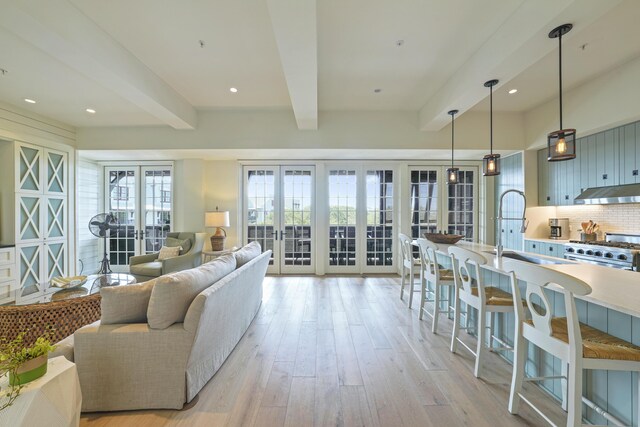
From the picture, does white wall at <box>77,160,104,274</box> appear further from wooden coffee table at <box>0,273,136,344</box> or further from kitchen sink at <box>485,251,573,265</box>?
kitchen sink at <box>485,251,573,265</box>

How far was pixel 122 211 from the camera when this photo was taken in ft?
18.4

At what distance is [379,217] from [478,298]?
3442 mm

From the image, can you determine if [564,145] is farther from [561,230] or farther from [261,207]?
[261,207]

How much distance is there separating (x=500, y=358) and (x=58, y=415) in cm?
306

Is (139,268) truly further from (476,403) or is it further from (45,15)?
(476,403)

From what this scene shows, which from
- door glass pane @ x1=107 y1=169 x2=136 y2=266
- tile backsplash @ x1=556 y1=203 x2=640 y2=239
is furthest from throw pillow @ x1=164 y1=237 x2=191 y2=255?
tile backsplash @ x1=556 y1=203 x2=640 y2=239

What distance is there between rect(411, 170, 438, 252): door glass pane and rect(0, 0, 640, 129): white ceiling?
5.72 feet

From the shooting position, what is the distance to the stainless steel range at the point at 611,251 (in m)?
2.99

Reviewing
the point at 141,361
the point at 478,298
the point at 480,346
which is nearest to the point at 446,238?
the point at 478,298

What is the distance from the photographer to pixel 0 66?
2.90 meters

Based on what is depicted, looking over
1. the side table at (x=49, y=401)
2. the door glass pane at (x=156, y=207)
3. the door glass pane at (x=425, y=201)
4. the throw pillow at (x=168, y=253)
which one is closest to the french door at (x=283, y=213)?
the throw pillow at (x=168, y=253)

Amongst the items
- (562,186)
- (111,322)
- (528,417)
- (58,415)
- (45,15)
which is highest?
(45,15)

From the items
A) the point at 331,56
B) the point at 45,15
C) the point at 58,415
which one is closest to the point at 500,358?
the point at 58,415

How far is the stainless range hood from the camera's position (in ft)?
10.4
